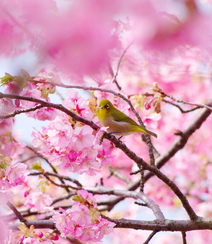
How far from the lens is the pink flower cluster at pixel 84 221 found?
5.79 feet

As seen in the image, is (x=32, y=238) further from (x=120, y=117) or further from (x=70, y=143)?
(x=120, y=117)

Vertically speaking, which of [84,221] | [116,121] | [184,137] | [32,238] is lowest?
[32,238]

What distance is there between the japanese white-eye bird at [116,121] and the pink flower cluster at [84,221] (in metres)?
0.76

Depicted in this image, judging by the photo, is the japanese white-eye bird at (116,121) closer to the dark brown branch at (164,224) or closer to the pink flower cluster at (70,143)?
the pink flower cluster at (70,143)

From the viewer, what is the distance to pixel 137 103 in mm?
2613

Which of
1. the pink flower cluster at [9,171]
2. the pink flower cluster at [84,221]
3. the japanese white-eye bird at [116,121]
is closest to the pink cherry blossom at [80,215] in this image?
the pink flower cluster at [84,221]

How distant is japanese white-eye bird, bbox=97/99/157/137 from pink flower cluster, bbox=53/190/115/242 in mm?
760

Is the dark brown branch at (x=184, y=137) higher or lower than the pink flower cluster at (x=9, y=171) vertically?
A: higher

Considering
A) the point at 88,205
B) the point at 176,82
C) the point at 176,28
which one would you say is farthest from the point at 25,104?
the point at 176,82

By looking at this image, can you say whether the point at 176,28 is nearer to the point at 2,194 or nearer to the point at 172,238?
the point at 2,194

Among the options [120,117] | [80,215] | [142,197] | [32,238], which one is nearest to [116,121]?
[120,117]

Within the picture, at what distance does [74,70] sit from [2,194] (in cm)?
134

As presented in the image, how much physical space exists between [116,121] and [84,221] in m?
1.03

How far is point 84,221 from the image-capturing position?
5.86 feet
